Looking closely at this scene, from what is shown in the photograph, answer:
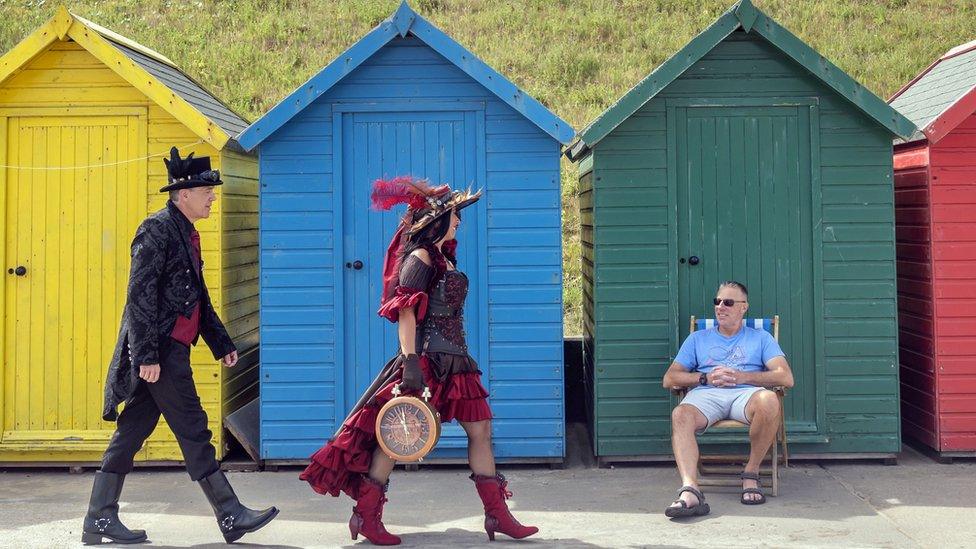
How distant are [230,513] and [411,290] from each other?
146cm

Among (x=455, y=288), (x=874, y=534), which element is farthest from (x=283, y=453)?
(x=874, y=534)

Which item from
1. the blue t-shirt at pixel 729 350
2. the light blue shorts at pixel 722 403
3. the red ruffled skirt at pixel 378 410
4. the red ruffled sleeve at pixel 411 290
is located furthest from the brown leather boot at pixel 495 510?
the blue t-shirt at pixel 729 350

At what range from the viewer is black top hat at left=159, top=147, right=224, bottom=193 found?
20.0 feet

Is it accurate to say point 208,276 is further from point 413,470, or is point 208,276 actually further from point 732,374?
point 732,374

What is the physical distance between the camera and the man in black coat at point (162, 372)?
19.3ft

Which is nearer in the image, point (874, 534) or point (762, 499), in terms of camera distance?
point (874, 534)

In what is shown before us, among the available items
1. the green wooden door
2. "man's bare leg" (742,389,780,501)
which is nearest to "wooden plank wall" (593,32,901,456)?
the green wooden door

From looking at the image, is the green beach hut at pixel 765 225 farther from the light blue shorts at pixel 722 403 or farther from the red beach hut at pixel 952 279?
the light blue shorts at pixel 722 403

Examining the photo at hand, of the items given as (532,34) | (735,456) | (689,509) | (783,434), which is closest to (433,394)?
(689,509)

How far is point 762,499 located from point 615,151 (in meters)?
2.49

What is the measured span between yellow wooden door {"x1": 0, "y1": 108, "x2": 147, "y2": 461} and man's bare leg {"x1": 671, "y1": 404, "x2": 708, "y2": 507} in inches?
149

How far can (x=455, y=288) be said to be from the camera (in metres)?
5.93

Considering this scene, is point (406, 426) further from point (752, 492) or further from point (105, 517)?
point (752, 492)

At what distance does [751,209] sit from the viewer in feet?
25.8
